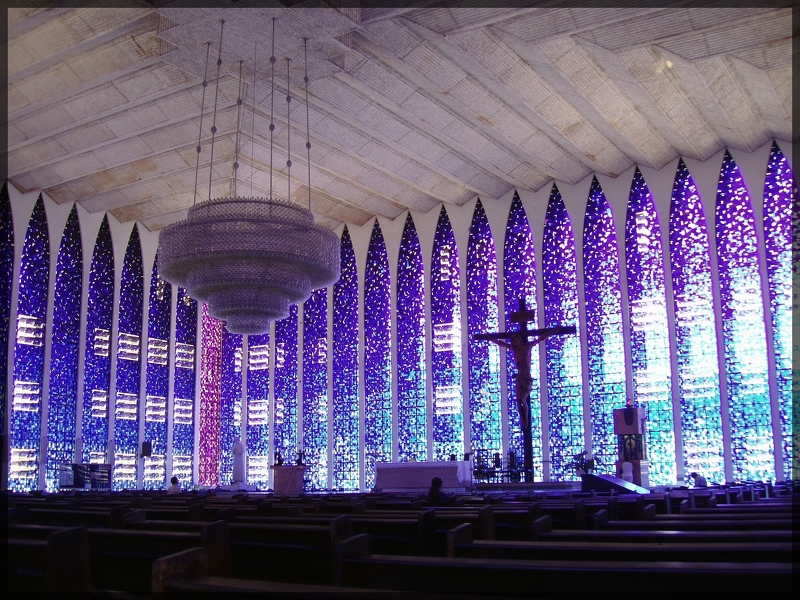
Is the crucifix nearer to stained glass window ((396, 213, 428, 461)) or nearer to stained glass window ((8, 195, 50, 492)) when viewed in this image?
stained glass window ((396, 213, 428, 461))

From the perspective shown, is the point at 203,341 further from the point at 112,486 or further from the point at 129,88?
the point at 129,88

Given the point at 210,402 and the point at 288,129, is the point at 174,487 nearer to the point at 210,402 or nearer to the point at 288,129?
the point at 210,402

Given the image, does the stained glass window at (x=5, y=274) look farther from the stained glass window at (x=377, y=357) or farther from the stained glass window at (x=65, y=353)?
the stained glass window at (x=377, y=357)

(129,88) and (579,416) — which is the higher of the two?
(129,88)

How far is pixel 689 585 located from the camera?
1.59 metres

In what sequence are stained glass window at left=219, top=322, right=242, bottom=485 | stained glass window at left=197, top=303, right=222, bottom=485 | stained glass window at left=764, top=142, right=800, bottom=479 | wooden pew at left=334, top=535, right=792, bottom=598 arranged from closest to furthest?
wooden pew at left=334, top=535, right=792, bottom=598 → stained glass window at left=764, top=142, right=800, bottom=479 → stained glass window at left=197, top=303, right=222, bottom=485 → stained glass window at left=219, top=322, right=242, bottom=485

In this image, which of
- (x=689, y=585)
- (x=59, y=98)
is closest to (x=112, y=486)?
(x=59, y=98)

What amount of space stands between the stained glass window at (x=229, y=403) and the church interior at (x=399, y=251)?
0.07 m

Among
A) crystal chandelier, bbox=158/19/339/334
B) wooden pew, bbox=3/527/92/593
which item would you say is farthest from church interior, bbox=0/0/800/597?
wooden pew, bbox=3/527/92/593

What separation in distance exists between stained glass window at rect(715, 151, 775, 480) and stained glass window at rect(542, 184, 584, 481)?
8.99ft

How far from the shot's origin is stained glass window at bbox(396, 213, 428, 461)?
53.3ft

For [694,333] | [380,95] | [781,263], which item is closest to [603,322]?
[694,333]

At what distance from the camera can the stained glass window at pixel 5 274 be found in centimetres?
1403

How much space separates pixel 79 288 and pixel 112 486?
4.16 metres
